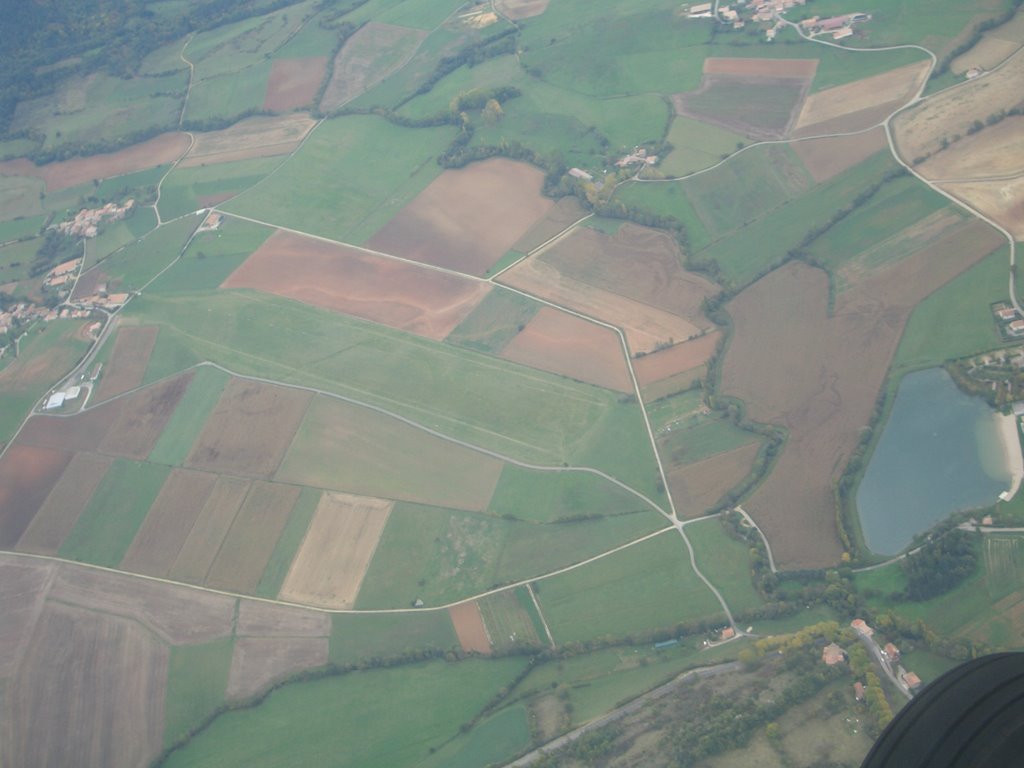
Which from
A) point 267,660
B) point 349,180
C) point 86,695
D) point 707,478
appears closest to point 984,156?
point 707,478

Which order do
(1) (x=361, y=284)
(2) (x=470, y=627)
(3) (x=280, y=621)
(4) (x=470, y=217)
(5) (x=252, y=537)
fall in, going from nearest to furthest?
(2) (x=470, y=627) < (3) (x=280, y=621) < (5) (x=252, y=537) < (1) (x=361, y=284) < (4) (x=470, y=217)

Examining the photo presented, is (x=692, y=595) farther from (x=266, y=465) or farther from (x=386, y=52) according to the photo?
(x=386, y=52)

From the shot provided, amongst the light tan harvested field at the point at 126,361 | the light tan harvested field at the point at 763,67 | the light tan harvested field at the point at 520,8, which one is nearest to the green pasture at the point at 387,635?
the light tan harvested field at the point at 126,361

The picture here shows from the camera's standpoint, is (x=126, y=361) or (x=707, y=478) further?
(x=126, y=361)

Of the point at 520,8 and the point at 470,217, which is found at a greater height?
the point at 520,8

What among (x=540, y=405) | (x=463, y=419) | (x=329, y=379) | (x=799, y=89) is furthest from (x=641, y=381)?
(x=799, y=89)

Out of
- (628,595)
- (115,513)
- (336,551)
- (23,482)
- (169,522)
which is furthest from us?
(23,482)

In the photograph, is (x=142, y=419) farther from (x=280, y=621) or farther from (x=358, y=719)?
(x=358, y=719)
